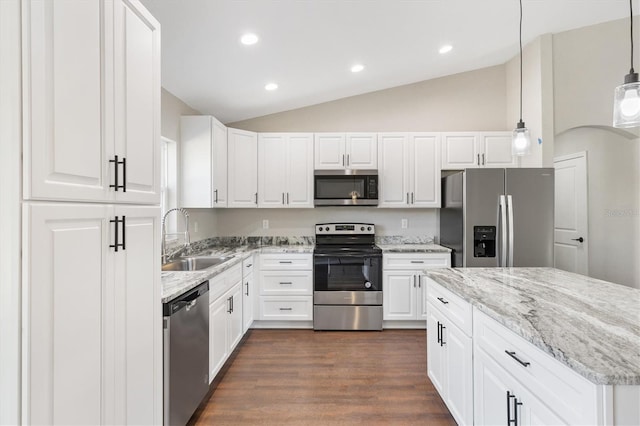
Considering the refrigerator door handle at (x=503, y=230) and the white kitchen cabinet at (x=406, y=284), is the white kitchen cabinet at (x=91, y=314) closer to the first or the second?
the white kitchen cabinet at (x=406, y=284)

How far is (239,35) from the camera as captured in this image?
2.33 meters

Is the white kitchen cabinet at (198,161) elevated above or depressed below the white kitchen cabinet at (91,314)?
above

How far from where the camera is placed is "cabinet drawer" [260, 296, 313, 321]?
3551 mm

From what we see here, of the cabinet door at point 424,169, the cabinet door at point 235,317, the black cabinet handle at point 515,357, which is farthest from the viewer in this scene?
the cabinet door at point 424,169

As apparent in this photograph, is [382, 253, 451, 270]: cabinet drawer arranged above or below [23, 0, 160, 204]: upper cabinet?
below

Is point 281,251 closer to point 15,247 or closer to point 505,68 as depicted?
point 15,247

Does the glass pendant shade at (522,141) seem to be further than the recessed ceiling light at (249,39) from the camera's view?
No

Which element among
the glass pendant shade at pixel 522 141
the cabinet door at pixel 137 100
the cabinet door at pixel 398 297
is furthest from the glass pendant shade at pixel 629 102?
the cabinet door at pixel 398 297

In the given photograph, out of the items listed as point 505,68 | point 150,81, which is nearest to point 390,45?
point 505,68

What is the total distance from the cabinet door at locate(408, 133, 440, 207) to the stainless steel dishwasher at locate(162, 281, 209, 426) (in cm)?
268

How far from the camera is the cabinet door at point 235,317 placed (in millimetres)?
2721

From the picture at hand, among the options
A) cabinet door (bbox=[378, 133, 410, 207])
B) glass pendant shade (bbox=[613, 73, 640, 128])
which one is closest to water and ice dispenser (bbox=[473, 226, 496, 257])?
cabinet door (bbox=[378, 133, 410, 207])

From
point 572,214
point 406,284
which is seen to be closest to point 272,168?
point 406,284

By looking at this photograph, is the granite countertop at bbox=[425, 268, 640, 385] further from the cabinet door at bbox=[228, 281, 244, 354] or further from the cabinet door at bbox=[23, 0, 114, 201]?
the cabinet door at bbox=[228, 281, 244, 354]
